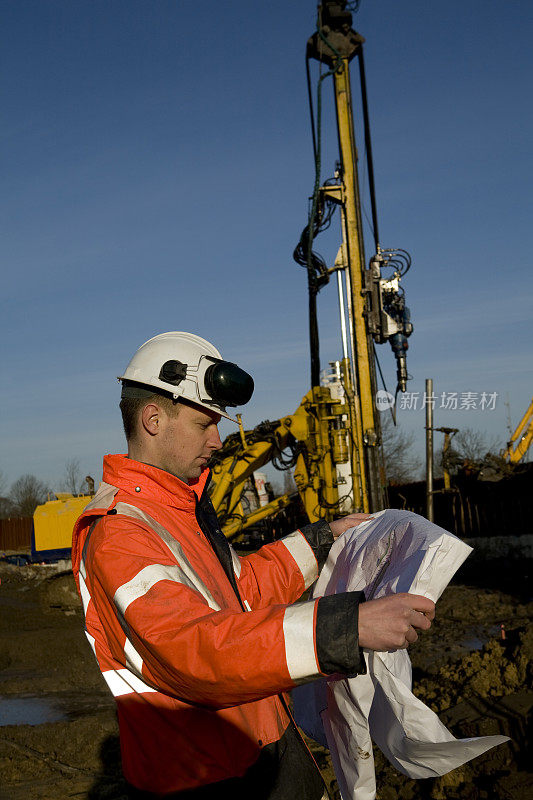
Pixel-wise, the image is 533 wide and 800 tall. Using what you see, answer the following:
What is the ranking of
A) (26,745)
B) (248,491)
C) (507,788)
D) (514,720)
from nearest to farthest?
(507,788)
(514,720)
(26,745)
(248,491)

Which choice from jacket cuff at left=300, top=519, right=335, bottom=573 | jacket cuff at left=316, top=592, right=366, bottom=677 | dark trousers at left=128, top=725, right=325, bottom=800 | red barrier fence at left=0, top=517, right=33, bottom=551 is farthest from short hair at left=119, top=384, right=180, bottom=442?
red barrier fence at left=0, top=517, right=33, bottom=551

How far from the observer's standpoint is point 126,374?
2.50 metres

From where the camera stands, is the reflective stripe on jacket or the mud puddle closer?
the reflective stripe on jacket

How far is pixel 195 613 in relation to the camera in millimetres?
1710

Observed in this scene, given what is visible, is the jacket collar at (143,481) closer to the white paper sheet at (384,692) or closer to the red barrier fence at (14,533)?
the white paper sheet at (384,692)

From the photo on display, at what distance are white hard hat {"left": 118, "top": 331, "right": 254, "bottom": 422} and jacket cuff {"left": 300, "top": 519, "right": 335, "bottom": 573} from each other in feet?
2.28

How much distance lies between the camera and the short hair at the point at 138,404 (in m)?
2.42

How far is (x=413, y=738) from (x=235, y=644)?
3.57 ft

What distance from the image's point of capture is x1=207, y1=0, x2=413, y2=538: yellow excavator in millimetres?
12008

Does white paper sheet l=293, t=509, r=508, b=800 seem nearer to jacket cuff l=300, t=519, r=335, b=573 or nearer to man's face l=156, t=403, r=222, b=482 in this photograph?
jacket cuff l=300, t=519, r=335, b=573

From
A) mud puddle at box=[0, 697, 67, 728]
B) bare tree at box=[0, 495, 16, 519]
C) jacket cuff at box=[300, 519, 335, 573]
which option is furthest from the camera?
bare tree at box=[0, 495, 16, 519]

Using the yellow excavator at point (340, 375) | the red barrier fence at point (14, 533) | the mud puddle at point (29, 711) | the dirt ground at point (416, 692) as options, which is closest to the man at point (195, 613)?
the dirt ground at point (416, 692)

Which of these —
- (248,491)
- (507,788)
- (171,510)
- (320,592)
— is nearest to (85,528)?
(171,510)

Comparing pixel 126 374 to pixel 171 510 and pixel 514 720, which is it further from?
pixel 514 720
